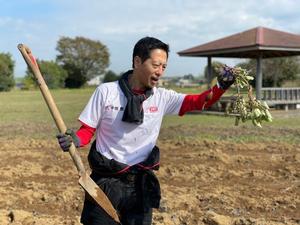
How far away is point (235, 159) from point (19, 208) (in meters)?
4.07

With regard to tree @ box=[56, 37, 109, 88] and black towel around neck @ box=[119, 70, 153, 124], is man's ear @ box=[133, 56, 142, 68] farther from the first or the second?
tree @ box=[56, 37, 109, 88]

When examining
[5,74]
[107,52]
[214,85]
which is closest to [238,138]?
[214,85]

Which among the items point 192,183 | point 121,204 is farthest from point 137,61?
point 192,183

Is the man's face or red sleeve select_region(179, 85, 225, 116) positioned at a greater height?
the man's face

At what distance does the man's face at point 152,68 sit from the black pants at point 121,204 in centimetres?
58

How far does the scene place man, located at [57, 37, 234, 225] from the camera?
2.85 metres

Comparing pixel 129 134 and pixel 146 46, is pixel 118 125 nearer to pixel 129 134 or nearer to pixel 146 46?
pixel 129 134

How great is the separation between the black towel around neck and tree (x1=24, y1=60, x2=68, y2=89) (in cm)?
5660

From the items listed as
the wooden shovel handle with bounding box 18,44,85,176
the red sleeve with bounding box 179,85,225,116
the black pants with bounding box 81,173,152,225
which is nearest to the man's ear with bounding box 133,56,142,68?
the red sleeve with bounding box 179,85,225,116

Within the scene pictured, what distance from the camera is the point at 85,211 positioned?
2943 mm

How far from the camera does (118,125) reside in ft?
9.46

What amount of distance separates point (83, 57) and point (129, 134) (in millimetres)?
71236

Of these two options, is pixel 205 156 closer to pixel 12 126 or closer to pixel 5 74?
pixel 12 126

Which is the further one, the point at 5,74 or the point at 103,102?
the point at 5,74
